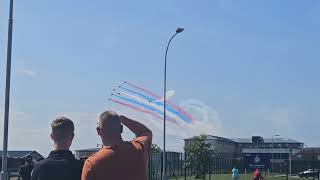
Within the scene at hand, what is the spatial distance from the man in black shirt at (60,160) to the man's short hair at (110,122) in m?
0.29

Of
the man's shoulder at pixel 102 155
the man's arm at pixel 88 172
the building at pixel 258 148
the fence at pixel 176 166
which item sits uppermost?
the building at pixel 258 148

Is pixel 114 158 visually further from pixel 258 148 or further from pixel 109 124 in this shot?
pixel 258 148

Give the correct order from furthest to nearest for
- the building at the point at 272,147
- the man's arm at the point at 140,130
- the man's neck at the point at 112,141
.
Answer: the building at the point at 272,147
the man's arm at the point at 140,130
the man's neck at the point at 112,141

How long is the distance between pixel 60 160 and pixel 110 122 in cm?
55

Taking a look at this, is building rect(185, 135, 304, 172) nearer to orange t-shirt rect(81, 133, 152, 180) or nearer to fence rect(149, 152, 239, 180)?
fence rect(149, 152, 239, 180)

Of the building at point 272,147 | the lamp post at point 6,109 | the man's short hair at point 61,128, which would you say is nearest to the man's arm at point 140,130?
the man's short hair at point 61,128

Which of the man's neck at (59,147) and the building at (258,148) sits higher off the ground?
the building at (258,148)

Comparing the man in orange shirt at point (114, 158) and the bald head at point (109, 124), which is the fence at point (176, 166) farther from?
the bald head at point (109, 124)

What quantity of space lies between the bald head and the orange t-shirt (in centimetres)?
12

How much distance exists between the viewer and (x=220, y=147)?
423 feet

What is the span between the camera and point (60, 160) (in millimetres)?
5008

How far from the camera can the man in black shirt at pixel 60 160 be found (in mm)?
4957

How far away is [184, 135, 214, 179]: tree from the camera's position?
57.6 meters

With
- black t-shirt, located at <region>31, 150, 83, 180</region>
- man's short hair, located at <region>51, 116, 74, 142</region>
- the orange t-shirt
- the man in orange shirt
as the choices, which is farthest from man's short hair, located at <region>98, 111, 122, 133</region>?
black t-shirt, located at <region>31, 150, 83, 180</region>
